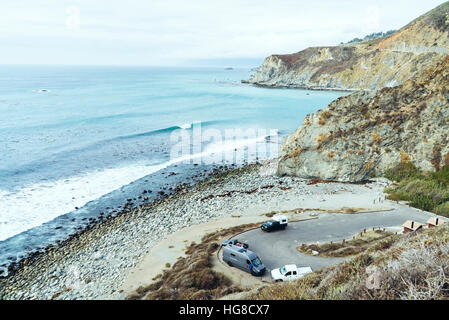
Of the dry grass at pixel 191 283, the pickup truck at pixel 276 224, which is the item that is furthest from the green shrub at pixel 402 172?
the dry grass at pixel 191 283

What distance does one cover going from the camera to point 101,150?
162 ft

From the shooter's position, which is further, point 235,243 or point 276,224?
point 276,224

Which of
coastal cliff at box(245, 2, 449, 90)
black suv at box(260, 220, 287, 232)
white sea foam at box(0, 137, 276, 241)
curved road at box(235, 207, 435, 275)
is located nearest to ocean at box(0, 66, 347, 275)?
white sea foam at box(0, 137, 276, 241)

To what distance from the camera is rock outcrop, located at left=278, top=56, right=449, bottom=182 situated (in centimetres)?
3072

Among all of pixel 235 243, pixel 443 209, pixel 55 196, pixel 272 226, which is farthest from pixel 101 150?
pixel 443 209

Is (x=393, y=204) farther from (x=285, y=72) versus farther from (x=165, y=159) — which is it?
(x=285, y=72)

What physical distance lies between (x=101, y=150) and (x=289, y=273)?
42855 millimetres

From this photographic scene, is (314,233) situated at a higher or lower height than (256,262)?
lower

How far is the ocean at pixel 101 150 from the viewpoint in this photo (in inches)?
1140

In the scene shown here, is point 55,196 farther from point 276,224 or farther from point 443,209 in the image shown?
point 443,209

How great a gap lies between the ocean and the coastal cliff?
32.9 m

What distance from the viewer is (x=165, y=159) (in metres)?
46.1

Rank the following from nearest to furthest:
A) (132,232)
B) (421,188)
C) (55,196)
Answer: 1. (132,232)
2. (421,188)
3. (55,196)

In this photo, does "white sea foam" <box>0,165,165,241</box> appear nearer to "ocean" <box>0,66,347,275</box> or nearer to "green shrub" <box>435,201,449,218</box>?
"ocean" <box>0,66,347,275</box>
